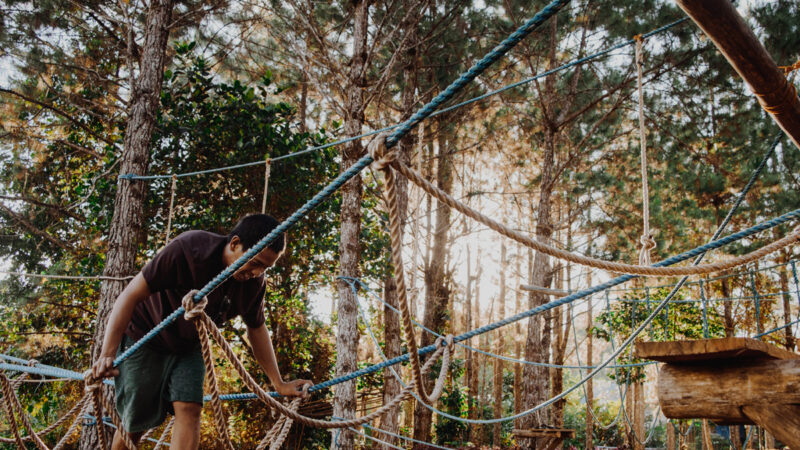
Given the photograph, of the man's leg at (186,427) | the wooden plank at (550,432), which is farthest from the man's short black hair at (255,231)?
the wooden plank at (550,432)

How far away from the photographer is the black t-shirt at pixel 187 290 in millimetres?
1540

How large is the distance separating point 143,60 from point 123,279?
1.80m

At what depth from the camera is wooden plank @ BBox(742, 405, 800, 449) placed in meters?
1.42

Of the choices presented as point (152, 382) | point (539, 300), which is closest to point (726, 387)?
point (152, 382)

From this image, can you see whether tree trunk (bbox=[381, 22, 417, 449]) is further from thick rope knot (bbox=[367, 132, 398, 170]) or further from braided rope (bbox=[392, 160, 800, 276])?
thick rope knot (bbox=[367, 132, 398, 170])

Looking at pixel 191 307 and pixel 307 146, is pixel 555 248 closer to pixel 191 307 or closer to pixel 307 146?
pixel 191 307

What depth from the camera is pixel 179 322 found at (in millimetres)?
1669

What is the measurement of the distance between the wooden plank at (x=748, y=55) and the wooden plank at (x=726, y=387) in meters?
0.78

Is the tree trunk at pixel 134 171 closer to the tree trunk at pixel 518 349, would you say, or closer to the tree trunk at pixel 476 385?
the tree trunk at pixel 518 349

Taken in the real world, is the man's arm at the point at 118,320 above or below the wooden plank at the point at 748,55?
below

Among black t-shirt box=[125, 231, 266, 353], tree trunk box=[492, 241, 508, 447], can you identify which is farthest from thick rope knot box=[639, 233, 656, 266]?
tree trunk box=[492, 241, 508, 447]

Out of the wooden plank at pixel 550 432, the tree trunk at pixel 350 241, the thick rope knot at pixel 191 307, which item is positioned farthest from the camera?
the wooden plank at pixel 550 432

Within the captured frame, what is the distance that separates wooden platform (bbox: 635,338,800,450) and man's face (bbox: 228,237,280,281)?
1249 mm

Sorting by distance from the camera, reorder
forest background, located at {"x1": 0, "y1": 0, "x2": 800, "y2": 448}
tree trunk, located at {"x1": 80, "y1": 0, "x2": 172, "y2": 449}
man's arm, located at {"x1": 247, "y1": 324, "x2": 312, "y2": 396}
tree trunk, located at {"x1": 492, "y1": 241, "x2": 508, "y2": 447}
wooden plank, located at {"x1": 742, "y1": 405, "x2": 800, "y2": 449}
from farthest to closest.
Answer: tree trunk, located at {"x1": 492, "y1": 241, "x2": 508, "y2": 447}
forest background, located at {"x1": 0, "y1": 0, "x2": 800, "y2": 448}
tree trunk, located at {"x1": 80, "y1": 0, "x2": 172, "y2": 449}
man's arm, located at {"x1": 247, "y1": 324, "x2": 312, "y2": 396}
wooden plank, located at {"x1": 742, "y1": 405, "x2": 800, "y2": 449}
